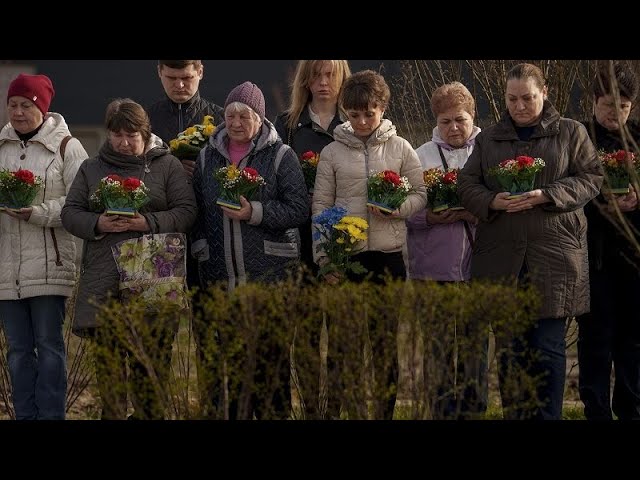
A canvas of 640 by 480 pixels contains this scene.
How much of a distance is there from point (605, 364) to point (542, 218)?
Answer: 1076 millimetres

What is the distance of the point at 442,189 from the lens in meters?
6.36

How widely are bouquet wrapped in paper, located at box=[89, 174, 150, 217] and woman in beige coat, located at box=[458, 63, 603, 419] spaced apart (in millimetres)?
1713

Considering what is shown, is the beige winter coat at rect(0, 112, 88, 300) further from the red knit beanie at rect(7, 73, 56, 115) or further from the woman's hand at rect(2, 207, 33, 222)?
the red knit beanie at rect(7, 73, 56, 115)

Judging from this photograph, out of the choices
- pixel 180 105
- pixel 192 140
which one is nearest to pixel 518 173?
pixel 192 140

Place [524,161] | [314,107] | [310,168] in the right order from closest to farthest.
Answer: [524,161] → [310,168] → [314,107]

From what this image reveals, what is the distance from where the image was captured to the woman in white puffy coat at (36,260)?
6.46 meters

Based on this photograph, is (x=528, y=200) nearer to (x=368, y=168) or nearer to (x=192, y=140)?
(x=368, y=168)

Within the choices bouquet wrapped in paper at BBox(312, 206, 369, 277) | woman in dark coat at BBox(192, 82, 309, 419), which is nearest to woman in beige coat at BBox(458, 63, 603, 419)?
bouquet wrapped in paper at BBox(312, 206, 369, 277)

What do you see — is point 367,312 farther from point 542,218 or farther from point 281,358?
point 542,218

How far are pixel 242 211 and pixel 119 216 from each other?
65 cm

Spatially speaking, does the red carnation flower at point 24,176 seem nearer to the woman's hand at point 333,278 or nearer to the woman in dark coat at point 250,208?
the woman in dark coat at point 250,208

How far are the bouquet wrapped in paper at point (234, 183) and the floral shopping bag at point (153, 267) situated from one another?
0.32 m

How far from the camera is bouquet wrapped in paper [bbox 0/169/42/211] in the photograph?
6.31m
